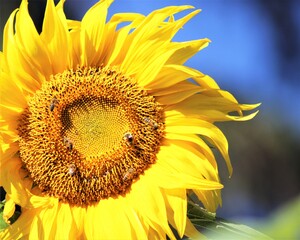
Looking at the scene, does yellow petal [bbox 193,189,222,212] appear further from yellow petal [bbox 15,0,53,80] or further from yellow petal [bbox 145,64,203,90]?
yellow petal [bbox 15,0,53,80]

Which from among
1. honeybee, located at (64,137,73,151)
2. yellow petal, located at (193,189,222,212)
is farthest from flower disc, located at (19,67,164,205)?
yellow petal, located at (193,189,222,212)

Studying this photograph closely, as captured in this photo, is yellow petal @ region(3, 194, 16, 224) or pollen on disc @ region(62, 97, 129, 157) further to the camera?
pollen on disc @ region(62, 97, 129, 157)

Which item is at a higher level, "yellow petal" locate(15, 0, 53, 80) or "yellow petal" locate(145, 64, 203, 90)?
"yellow petal" locate(15, 0, 53, 80)

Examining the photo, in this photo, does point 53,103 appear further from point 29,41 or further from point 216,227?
point 216,227

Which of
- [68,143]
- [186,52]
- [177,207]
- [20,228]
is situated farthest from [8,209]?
[186,52]

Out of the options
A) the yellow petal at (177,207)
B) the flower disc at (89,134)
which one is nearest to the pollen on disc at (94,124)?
the flower disc at (89,134)

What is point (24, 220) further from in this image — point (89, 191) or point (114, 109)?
point (114, 109)

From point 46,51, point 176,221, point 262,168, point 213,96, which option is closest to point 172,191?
point 176,221
